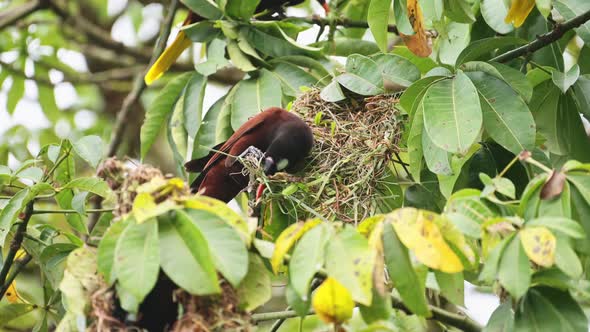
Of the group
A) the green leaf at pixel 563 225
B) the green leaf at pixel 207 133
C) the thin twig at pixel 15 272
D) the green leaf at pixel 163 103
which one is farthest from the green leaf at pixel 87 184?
the green leaf at pixel 563 225

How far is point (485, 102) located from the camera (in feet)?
10.2

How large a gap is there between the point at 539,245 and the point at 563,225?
0.23ft

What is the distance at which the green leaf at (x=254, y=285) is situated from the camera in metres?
2.18

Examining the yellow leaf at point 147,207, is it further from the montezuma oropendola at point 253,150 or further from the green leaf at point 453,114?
the montezuma oropendola at point 253,150

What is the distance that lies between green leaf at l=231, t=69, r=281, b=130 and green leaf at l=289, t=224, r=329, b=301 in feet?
6.12

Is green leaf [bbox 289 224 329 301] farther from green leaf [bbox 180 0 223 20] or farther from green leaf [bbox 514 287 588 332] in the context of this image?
green leaf [bbox 180 0 223 20]

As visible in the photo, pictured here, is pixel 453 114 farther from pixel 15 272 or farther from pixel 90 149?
pixel 15 272

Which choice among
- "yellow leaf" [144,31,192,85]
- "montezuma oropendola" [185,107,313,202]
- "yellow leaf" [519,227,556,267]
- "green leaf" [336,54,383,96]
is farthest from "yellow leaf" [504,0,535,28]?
"yellow leaf" [144,31,192,85]

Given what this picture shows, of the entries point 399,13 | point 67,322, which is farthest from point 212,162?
point 67,322

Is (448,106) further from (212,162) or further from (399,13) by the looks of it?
(212,162)

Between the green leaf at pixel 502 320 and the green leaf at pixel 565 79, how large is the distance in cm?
105

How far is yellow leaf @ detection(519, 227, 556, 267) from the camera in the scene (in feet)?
6.27

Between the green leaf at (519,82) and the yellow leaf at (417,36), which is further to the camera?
the yellow leaf at (417,36)

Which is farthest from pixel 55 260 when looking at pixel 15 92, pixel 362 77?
pixel 15 92
